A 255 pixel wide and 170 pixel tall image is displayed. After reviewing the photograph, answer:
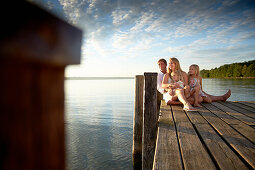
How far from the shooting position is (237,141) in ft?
6.79

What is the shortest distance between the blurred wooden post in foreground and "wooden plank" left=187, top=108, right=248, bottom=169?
1.66 meters

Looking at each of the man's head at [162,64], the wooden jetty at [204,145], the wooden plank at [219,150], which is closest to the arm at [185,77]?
the man's head at [162,64]

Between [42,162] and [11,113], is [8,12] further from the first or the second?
[42,162]

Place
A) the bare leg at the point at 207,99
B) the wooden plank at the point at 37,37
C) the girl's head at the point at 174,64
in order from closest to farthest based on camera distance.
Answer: the wooden plank at the point at 37,37
the girl's head at the point at 174,64
the bare leg at the point at 207,99

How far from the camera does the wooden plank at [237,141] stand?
66.4 inches

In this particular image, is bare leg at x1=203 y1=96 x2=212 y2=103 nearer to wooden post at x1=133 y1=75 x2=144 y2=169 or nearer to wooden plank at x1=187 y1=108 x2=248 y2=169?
wooden post at x1=133 y1=75 x2=144 y2=169

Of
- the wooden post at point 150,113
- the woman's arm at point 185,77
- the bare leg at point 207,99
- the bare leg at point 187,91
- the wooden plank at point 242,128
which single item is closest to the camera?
the wooden plank at point 242,128

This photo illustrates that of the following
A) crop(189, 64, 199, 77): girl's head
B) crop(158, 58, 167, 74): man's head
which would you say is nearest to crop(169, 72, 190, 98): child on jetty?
crop(189, 64, 199, 77): girl's head

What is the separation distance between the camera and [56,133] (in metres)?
0.54

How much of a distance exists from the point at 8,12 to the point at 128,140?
6264 millimetres

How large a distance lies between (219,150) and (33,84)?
6.83ft

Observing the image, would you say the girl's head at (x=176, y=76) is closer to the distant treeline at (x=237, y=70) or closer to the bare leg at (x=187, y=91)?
the bare leg at (x=187, y=91)

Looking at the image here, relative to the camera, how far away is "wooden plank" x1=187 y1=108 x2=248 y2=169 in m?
1.55

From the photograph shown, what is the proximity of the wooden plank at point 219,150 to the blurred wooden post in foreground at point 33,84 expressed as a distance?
65.3 inches
